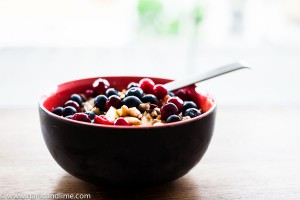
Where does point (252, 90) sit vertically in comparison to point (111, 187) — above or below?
below

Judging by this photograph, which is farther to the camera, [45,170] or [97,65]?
[97,65]

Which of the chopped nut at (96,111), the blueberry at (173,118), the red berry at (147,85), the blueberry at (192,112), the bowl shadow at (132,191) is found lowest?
the bowl shadow at (132,191)

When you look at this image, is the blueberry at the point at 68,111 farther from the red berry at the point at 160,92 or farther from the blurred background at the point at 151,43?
the blurred background at the point at 151,43

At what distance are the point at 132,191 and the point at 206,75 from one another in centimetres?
25

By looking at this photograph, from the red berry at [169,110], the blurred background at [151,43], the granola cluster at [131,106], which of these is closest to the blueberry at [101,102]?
the granola cluster at [131,106]

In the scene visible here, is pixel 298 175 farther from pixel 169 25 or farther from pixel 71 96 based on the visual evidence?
pixel 169 25

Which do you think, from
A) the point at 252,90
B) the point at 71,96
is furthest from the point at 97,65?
the point at 71,96

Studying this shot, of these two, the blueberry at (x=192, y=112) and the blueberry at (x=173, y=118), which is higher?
the blueberry at (x=173, y=118)

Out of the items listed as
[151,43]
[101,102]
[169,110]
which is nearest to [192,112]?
[169,110]

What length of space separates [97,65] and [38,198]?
283 centimetres

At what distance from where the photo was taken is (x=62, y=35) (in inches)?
151

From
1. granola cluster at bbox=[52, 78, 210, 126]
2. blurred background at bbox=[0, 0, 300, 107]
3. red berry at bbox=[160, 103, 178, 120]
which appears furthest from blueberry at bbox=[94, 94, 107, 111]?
blurred background at bbox=[0, 0, 300, 107]

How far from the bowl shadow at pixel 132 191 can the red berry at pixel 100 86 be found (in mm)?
185

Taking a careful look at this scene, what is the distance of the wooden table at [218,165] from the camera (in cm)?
60
